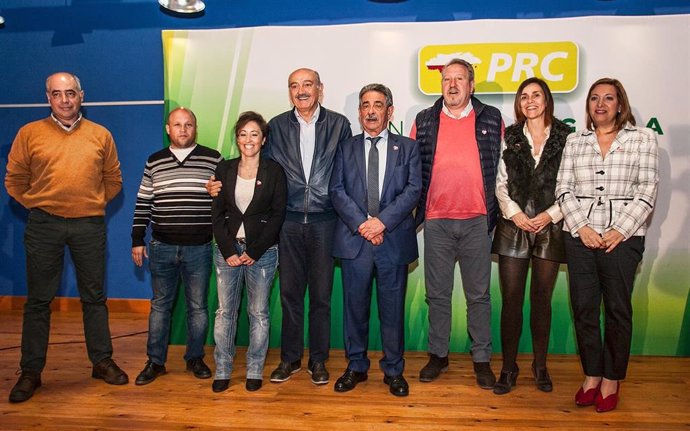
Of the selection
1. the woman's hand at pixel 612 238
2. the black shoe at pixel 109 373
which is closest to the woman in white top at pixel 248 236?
the black shoe at pixel 109 373

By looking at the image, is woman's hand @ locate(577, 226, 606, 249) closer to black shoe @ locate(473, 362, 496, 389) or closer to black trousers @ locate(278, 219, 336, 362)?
black shoe @ locate(473, 362, 496, 389)

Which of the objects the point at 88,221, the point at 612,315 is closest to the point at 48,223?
the point at 88,221

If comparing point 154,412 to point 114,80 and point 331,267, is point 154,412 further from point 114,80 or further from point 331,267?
point 114,80

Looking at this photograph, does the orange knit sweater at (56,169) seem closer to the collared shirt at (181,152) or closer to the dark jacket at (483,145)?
the collared shirt at (181,152)

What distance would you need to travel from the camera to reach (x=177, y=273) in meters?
3.43

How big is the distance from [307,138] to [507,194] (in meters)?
1.17

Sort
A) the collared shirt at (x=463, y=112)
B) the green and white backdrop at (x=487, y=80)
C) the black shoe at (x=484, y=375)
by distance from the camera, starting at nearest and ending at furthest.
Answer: the black shoe at (x=484, y=375) < the collared shirt at (x=463, y=112) < the green and white backdrop at (x=487, y=80)

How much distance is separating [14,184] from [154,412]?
1480mm

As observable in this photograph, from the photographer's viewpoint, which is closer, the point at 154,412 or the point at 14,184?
the point at 154,412

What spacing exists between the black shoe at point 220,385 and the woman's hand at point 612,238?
2092mm

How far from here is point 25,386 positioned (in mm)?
3070

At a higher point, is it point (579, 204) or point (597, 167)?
point (597, 167)

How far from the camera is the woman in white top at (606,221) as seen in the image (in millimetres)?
2805

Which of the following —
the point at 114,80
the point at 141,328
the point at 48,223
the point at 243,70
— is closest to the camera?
the point at 48,223
